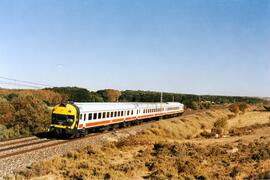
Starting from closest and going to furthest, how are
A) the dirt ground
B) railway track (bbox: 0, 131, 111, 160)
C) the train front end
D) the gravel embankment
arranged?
the dirt ground
the gravel embankment
railway track (bbox: 0, 131, 111, 160)
the train front end

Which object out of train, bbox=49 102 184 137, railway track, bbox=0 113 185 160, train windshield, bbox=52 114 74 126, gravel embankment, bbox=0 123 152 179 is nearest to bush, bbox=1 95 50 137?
train, bbox=49 102 184 137

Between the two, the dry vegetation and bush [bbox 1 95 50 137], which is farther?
the dry vegetation

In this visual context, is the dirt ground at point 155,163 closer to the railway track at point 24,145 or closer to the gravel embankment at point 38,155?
the gravel embankment at point 38,155

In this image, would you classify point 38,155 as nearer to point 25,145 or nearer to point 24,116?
point 25,145

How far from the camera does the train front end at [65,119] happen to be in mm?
23406

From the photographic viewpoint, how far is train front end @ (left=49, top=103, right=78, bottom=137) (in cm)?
2341

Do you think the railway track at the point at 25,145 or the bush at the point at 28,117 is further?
the bush at the point at 28,117

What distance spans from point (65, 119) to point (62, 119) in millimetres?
348

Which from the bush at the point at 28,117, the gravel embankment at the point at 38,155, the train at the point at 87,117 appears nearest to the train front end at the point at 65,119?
the train at the point at 87,117

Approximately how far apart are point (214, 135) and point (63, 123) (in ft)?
→ 59.8

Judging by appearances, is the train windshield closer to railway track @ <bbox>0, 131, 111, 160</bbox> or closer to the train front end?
the train front end

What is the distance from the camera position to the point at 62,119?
23938 millimetres

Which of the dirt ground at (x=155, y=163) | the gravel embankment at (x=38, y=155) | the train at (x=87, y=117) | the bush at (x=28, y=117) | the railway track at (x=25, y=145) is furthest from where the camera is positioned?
the bush at (x=28, y=117)

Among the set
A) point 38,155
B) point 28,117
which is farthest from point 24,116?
point 38,155
